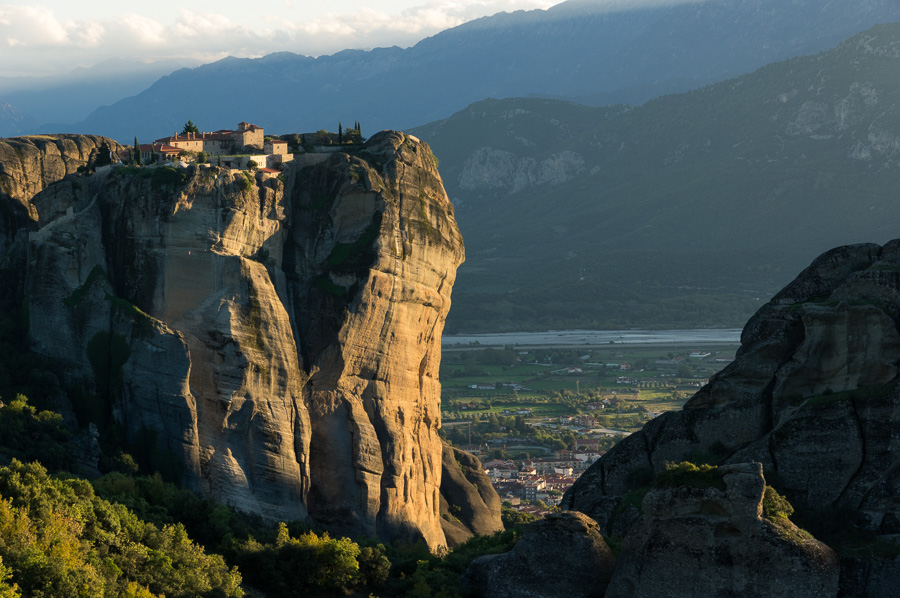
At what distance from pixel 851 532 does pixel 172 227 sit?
1574 inches

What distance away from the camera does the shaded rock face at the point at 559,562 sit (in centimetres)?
4494

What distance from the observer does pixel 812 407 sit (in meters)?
47.2

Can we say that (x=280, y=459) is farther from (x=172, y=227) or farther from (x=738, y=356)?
(x=738, y=356)

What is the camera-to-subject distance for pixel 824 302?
51.0 meters

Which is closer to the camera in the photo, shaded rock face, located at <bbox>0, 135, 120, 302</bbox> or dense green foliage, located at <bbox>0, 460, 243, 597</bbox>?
dense green foliage, located at <bbox>0, 460, 243, 597</bbox>

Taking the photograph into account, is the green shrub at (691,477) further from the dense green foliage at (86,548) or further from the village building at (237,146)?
the village building at (237,146)

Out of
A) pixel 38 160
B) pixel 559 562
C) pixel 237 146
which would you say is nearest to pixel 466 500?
pixel 237 146

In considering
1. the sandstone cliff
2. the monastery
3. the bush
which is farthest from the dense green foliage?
the monastery

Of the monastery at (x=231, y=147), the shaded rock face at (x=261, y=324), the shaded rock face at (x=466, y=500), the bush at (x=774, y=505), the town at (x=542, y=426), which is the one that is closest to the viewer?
the bush at (x=774, y=505)

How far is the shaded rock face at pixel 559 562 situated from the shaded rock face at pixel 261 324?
23.9 metres

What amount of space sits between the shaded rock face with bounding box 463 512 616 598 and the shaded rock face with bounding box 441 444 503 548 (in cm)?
3410

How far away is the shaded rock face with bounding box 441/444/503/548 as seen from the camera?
83062 mm

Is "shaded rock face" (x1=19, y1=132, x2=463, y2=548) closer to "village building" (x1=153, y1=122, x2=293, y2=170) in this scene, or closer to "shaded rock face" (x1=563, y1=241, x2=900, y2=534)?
"village building" (x1=153, y1=122, x2=293, y2=170)

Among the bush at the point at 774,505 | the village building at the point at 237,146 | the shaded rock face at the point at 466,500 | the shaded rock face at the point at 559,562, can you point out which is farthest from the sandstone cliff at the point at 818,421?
the village building at the point at 237,146
